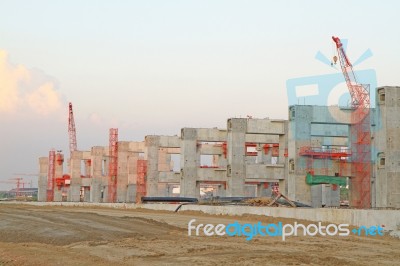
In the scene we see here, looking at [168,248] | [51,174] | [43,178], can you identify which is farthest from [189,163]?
[43,178]

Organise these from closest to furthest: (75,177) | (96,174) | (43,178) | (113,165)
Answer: (113,165)
(96,174)
(75,177)
(43,178)

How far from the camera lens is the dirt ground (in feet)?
48.9

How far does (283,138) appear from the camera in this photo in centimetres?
6172

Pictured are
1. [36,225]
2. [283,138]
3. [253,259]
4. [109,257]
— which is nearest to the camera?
[253,259]

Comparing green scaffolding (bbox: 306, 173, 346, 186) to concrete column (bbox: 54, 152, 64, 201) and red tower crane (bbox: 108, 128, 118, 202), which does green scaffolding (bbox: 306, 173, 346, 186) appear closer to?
red tower crane (bbox: 108, 128, 118, 202)

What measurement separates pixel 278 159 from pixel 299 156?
18.3 m

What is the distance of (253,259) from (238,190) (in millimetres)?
43005

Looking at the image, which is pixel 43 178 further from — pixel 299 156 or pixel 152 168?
pixel 299 156

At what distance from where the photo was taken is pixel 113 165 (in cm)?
8531

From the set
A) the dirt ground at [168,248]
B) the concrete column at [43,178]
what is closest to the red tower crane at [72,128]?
the concrete column at [43,178]

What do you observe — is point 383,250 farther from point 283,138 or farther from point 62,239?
point 283,138

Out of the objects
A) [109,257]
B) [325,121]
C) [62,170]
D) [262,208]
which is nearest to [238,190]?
[325,121]

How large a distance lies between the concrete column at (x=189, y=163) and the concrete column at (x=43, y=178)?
4707 cm

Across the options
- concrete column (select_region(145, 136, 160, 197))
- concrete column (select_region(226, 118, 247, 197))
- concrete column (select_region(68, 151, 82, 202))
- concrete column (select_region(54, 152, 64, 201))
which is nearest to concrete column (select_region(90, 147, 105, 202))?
concrete column (select_region(68, 151, 82, 202))
